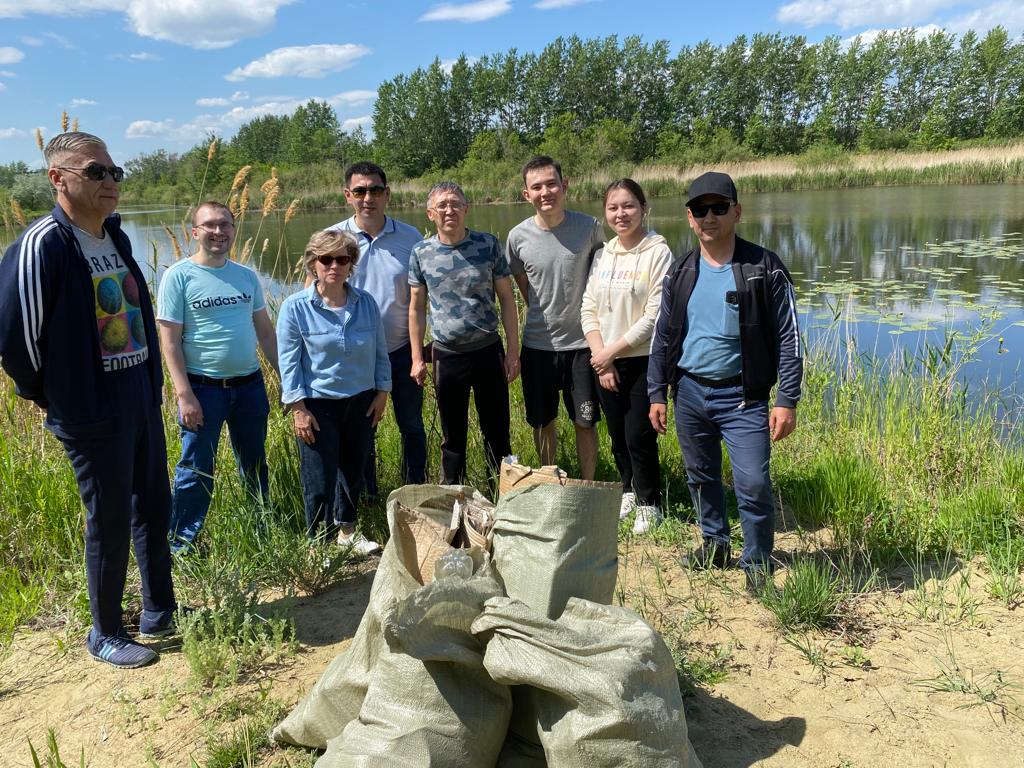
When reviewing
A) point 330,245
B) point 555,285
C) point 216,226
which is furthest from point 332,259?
point 555,285

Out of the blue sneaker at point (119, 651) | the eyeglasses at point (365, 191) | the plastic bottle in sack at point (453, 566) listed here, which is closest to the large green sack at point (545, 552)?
the plastic bottle in sack at point (453, 566)

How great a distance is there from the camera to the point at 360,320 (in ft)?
11.0

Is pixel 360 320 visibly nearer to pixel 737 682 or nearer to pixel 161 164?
pixel 737 682

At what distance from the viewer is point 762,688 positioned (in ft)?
7.77

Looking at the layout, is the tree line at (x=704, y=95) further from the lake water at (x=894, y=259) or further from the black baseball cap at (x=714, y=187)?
the black baseball cap at (x=714, y=187)

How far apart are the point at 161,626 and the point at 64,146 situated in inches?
69.7

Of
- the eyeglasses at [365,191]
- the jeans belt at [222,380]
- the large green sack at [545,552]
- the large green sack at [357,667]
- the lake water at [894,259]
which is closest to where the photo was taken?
the large green sack at [545,552]

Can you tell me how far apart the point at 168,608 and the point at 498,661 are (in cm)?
182

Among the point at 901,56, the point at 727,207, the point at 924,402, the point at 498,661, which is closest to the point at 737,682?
the point at 498,661

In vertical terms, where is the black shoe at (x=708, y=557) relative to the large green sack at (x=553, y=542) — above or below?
below

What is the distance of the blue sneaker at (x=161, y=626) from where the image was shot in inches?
110

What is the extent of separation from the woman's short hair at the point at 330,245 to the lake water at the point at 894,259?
202cm

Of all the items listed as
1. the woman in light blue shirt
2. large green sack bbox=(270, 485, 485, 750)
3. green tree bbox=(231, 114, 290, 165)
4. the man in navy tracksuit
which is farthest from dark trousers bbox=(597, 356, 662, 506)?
green tree bbox=(231, 114, 290, 165)

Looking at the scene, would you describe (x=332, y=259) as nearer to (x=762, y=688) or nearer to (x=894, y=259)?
(x=762, y=688)
